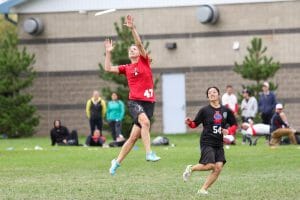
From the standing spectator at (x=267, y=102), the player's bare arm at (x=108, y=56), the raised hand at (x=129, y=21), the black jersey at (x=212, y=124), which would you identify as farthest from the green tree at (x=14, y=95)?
the black jersey at (x=212, y=124)

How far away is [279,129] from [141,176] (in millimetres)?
11208

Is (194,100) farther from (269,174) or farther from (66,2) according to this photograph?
(269,174)

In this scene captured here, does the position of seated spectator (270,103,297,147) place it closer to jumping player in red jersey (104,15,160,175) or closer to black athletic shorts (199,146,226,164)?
jumping player in red jersey (104,15,160,175)

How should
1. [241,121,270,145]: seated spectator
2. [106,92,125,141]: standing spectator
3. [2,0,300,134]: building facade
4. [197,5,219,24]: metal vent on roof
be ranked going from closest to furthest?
[241,121,270,145]: seated spectator, [106,92,125,141]: standing spectator, [2,0,300,134]: building facade, [197,5,219,24]: metal vent on roof

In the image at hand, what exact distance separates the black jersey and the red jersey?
273 centimetres

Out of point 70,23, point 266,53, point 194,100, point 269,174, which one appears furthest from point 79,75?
point 269,174

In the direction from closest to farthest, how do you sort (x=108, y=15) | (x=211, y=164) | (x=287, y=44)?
(x=211, y=164)
(x=287, y=44)
(x=108, y=15)

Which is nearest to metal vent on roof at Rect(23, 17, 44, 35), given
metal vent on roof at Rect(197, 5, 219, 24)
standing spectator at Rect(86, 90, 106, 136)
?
metal vent on roof at Rect(197, 5, 219, 24)

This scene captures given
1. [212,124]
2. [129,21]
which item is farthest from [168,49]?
[212,124]

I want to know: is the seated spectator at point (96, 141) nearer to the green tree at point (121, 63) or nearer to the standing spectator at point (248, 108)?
the standing spectator at point (248, 108)

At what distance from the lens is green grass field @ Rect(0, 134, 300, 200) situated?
47.1 ft

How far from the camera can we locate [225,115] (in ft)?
48.2

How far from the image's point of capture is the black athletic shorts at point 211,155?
1444 centimetres

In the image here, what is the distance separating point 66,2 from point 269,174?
27259 millimetres
